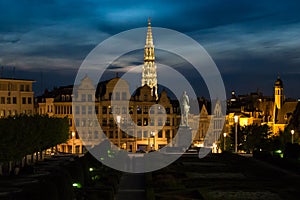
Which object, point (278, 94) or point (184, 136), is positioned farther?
point (278, 94)

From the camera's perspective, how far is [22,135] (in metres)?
42.6

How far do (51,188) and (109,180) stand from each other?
1331cm

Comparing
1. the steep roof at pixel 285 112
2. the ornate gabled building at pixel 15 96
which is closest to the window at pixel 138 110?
the ornate gabled building at pixel 15 96

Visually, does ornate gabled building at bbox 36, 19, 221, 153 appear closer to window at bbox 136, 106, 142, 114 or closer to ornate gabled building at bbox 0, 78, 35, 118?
window at bbox 136, 106, 142, 114

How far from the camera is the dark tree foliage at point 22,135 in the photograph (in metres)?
39.2

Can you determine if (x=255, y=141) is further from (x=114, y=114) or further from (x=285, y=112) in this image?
(x=285, y=112)

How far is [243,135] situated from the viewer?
277 feet

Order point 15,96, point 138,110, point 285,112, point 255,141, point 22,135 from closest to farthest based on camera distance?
point 22,135, point 255,141, point 15,96, point 138,110, point 285,112

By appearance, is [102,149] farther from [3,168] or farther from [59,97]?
[59,97]

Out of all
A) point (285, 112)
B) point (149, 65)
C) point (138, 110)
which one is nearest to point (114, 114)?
point (138, 110)

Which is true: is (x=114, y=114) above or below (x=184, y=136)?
above

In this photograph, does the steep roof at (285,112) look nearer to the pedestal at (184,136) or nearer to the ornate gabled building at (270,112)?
the ornate gabled building at (270,112)

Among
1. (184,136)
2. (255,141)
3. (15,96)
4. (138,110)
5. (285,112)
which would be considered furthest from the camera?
(285,112)

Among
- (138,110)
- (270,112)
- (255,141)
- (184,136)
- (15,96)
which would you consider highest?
(15,96)
